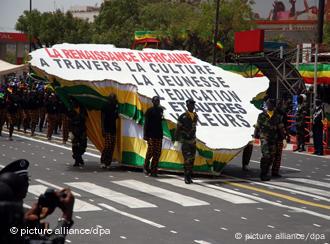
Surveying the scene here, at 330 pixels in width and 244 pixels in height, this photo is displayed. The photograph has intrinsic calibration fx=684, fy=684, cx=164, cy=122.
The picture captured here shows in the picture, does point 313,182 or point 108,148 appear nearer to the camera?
point 313,182

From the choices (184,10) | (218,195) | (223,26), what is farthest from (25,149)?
(184,10)

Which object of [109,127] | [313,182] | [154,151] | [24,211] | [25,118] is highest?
[24,211]

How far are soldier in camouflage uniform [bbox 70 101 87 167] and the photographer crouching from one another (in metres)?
11.1

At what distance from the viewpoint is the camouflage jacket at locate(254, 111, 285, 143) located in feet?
47.2

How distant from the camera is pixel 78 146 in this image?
15.7m

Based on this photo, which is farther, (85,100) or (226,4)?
(226,4)

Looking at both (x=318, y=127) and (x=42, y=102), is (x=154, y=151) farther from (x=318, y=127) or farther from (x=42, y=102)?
(x=42, y=102)

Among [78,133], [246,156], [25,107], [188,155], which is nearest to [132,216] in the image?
[188,155]

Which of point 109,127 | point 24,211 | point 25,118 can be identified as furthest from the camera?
point 25,118

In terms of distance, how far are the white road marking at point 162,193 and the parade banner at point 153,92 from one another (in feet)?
5.43

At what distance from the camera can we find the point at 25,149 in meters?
19.7

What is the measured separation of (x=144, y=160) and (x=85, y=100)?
207 cm

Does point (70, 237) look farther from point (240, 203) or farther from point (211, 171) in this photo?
point (211, 171)

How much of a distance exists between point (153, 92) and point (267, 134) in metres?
2.69
